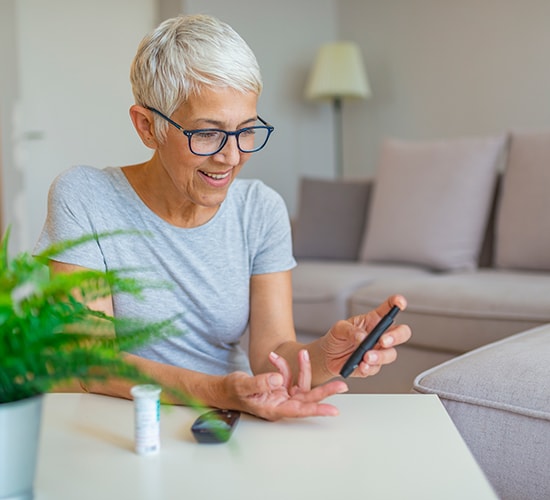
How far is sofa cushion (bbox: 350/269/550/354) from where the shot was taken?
2131mm

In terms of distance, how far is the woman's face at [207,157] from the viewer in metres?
1.18

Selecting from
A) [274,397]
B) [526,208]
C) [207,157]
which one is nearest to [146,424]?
[274,397]

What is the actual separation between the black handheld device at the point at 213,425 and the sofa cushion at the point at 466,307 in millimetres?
1384

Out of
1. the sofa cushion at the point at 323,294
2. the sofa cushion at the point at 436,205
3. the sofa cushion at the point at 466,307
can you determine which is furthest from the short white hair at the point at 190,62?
the sofa cushion at the point at 436,205

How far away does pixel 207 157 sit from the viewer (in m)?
1.21

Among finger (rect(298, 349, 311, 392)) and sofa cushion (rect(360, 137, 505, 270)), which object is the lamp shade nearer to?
sofa cushion (rect(360, 137, 505, 270))

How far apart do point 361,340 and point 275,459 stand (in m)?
0.29

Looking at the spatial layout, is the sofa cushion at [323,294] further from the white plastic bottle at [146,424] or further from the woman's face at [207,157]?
the white plastic bottle at [146,424]

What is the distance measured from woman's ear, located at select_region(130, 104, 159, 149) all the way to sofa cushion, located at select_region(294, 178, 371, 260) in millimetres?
2080

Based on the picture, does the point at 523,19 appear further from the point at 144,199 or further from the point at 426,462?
the point at 426,462

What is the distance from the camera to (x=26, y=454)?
26.2 inches

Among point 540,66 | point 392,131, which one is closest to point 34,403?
point 540,66

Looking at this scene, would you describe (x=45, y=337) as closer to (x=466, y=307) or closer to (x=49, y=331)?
(x=49, y=331)

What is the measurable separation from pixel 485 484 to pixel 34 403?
0.41 m
